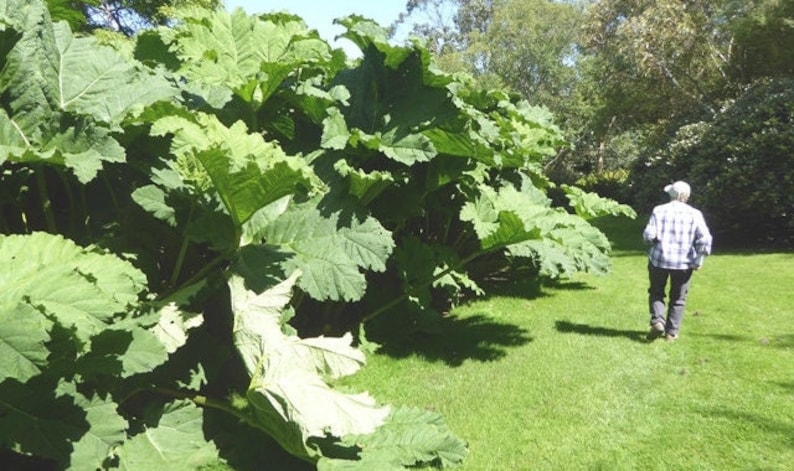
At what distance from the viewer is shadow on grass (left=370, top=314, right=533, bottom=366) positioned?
4.26 meters

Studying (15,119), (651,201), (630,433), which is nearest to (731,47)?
(651,201)

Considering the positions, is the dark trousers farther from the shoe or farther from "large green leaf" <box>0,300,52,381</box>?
"large green leaf" <box>0,300,52,381</box>

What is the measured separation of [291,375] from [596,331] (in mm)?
4009

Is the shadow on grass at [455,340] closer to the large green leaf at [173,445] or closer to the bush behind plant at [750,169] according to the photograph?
the large green leaf at [173,445]

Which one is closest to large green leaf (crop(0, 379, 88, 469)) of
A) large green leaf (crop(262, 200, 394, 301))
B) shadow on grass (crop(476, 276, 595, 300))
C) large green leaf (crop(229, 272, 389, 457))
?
large green leaf (crop(229, 272, 389, 457))

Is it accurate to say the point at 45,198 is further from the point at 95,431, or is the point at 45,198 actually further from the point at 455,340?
the point at 455,340

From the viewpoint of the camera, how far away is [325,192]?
264 cm

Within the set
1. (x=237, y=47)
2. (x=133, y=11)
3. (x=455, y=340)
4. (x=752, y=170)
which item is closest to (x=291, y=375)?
(x=237, y=47)

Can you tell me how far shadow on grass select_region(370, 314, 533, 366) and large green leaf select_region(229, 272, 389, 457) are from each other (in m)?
2.18

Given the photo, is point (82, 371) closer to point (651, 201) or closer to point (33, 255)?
point (33, 255)

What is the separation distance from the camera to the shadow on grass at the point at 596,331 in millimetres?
5199

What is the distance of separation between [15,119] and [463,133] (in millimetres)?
1964

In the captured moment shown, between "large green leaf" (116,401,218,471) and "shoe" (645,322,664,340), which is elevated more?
"large green leaf" (116,401,218,471)

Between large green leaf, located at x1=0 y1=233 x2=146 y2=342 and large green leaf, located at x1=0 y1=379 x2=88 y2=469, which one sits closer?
large green leaf, located at x1=0 y1=233 x2=146 y2=342
